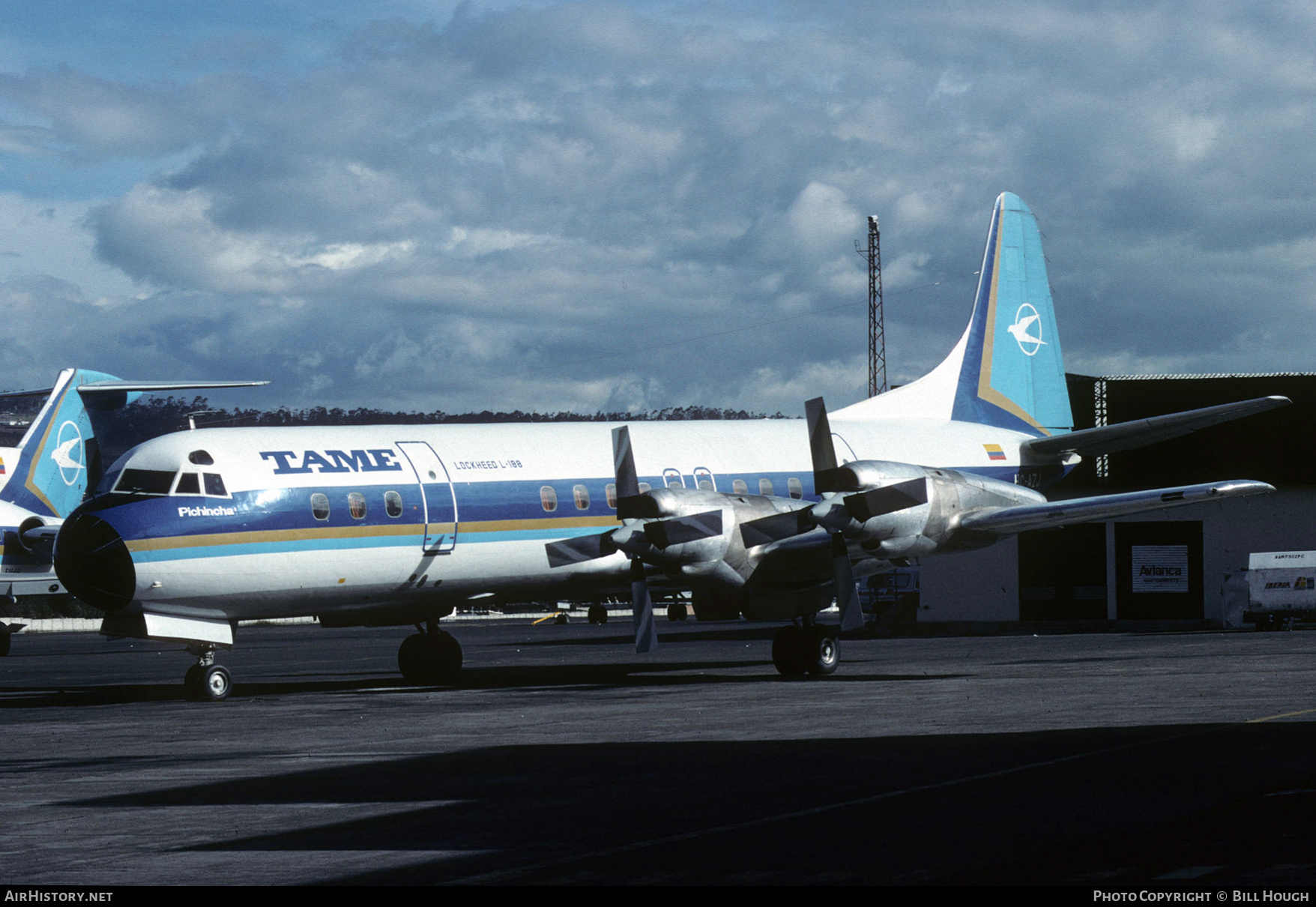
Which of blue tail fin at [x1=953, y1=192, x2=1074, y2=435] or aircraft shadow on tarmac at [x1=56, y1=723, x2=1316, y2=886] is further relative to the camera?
blue tail fin at [x1=953, y1=192, x2=1074, y2=435]

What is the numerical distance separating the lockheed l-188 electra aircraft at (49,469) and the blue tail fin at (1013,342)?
2271 centimetres

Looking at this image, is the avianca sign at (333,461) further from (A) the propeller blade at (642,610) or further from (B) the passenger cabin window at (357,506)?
(A) the propeller blade at (642,610)

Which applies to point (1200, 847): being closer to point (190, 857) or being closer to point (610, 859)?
point (610, 859)

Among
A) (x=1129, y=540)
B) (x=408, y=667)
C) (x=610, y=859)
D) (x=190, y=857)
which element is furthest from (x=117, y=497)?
(x=1129, y=540)

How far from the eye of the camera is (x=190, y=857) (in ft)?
32.3

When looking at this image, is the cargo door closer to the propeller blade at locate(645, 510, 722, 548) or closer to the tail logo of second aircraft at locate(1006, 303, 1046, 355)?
the propeller blade at locate(645, 510, 722, 548)

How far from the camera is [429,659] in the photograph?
2703 cm

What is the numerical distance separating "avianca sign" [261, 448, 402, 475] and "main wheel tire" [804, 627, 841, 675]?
7.62 meters

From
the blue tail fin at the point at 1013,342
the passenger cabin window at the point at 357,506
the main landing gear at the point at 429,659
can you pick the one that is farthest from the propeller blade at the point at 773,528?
the blue tail fin at the point at 1013,342

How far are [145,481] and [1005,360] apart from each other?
1862 cm

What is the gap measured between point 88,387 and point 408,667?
22.3 m

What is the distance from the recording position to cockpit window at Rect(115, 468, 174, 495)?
2217cm

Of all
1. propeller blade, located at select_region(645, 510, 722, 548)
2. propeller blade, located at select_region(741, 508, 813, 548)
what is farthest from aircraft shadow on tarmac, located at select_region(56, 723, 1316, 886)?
propeller blade, located at select_region(741, 508, 813, 548)

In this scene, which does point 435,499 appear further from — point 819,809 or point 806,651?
point 819,809
